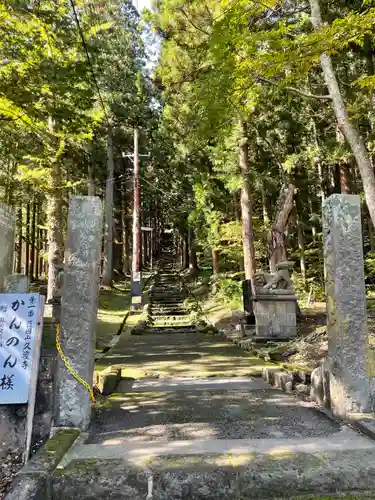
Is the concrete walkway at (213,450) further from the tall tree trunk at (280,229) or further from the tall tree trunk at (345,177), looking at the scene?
the tall tree trunk at (345,177)

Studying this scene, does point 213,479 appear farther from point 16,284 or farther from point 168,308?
point 168,308

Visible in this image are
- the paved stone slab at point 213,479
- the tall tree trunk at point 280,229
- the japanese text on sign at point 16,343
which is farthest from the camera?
the tall tree trunk at point 280,229

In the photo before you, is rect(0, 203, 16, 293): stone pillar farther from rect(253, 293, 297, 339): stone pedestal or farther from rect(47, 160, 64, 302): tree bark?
rect(47, 160, 64, 302): tree bark

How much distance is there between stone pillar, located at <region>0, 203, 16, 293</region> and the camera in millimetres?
4148

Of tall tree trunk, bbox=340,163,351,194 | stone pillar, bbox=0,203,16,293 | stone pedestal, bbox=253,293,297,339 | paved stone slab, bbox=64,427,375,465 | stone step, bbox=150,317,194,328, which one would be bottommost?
stone step, bbox=150,317,194,328

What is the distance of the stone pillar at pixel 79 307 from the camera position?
355 cm

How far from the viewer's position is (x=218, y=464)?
8.88 ft

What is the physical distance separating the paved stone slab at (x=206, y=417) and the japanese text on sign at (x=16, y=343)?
79 cm

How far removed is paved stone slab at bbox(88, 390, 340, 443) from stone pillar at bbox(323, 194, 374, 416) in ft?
1.21

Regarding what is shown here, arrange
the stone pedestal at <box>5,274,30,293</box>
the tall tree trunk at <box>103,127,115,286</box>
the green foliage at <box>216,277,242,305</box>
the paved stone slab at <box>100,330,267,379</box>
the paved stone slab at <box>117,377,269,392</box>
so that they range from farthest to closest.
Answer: the tall tree trunk at <box>103,127,115,286</box> → the green foliage at <box>216,277,242,305</box> → the paved stone slab at <box>100,330,267,379</box> → the paved stone slab at <box>117,377,269,392</box> → the stone pedestal at <box>5,274,30,293</box>

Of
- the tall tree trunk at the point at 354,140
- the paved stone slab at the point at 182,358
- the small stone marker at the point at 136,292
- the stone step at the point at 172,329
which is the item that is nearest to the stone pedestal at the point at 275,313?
the paved stone slab at the point at 182,358

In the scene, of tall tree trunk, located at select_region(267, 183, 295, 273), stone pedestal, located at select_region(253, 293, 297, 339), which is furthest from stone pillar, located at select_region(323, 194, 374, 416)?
tall tree trunk, located at select_region(267, 183, 295, 273)

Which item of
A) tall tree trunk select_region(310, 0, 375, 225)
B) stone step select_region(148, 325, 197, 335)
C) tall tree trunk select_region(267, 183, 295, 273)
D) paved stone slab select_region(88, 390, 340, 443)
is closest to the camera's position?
paved stone slab select_region(88, 390, 340, 443)

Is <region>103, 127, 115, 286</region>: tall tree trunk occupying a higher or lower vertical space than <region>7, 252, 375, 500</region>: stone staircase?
higher
